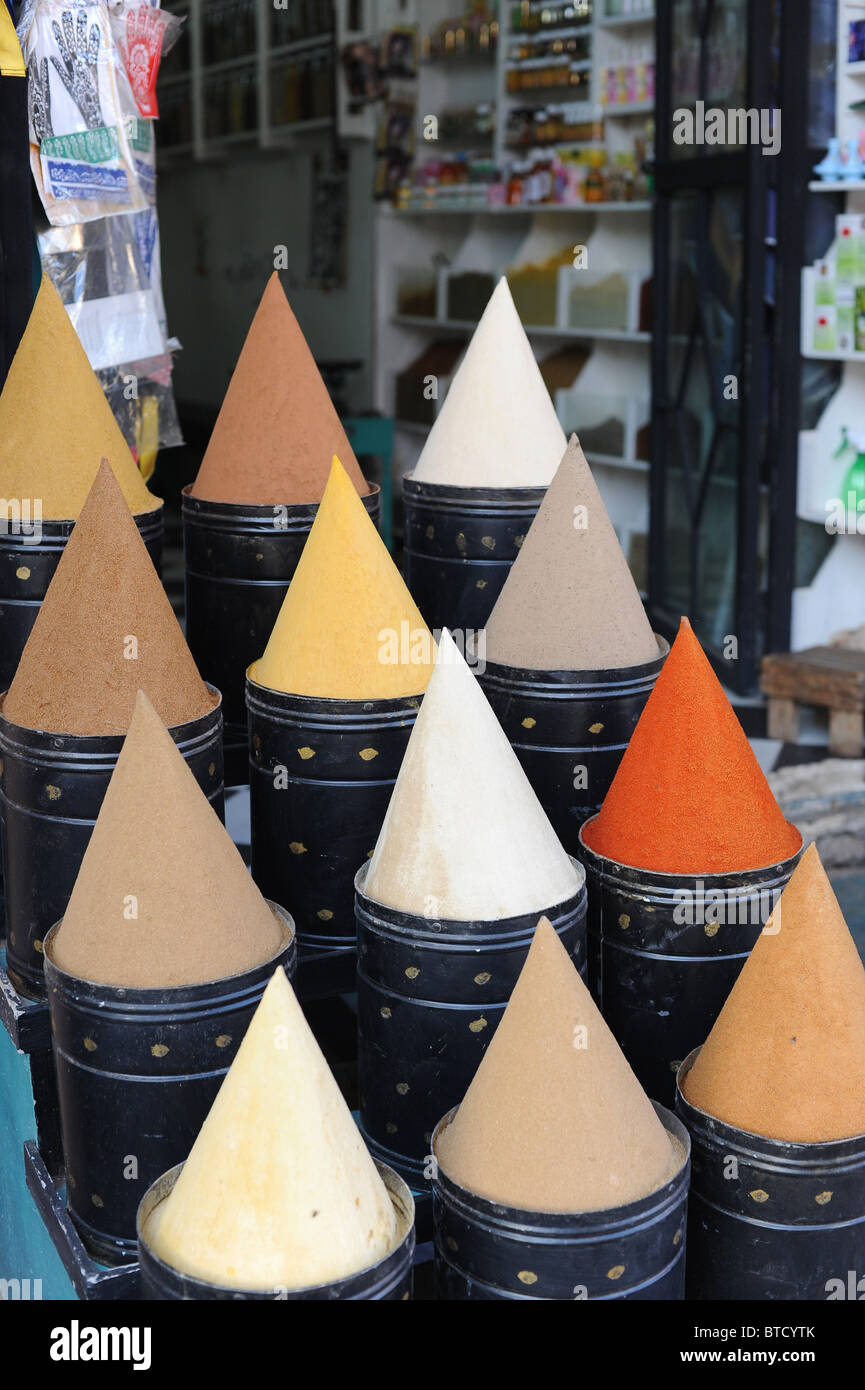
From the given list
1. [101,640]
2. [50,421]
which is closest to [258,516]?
[50,421]

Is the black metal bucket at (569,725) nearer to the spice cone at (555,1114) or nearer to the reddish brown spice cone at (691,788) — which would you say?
the reddish brown spice cone at (691,788)

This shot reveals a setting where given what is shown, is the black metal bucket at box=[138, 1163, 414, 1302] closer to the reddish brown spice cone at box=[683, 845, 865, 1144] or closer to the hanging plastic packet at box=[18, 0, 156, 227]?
the reddish brown spice cone at box=[683, 845, 865, 1144]

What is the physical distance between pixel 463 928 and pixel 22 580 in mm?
873

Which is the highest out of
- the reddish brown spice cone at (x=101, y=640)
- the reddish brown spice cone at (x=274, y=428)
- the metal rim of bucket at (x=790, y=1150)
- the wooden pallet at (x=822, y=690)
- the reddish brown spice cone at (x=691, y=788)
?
the reddish brown spice cone at (x=274, y=428)

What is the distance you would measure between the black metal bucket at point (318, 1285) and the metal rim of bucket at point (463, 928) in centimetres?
27

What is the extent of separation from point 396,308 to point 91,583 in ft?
19.9

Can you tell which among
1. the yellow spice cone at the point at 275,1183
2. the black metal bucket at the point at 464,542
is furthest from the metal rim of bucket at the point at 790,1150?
the black metal bucket at the point at 464,542

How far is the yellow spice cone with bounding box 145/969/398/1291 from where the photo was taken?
3.56ft

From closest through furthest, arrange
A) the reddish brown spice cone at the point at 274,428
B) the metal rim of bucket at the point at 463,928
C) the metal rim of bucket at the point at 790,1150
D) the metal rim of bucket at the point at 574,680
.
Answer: the metal rim of bucket at the point at 790,1150
the metal rim of bucket at the point at 463,928
the metal rim of bucket at the point at 574,680
the reddish brown spice cone at the point at 274,428

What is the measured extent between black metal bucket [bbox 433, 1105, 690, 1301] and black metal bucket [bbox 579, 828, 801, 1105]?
1.11 ft

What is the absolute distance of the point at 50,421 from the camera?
1.93 metres

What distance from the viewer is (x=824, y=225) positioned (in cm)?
429

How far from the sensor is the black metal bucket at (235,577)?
6.52 feet

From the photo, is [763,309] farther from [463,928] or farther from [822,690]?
[463,928]
